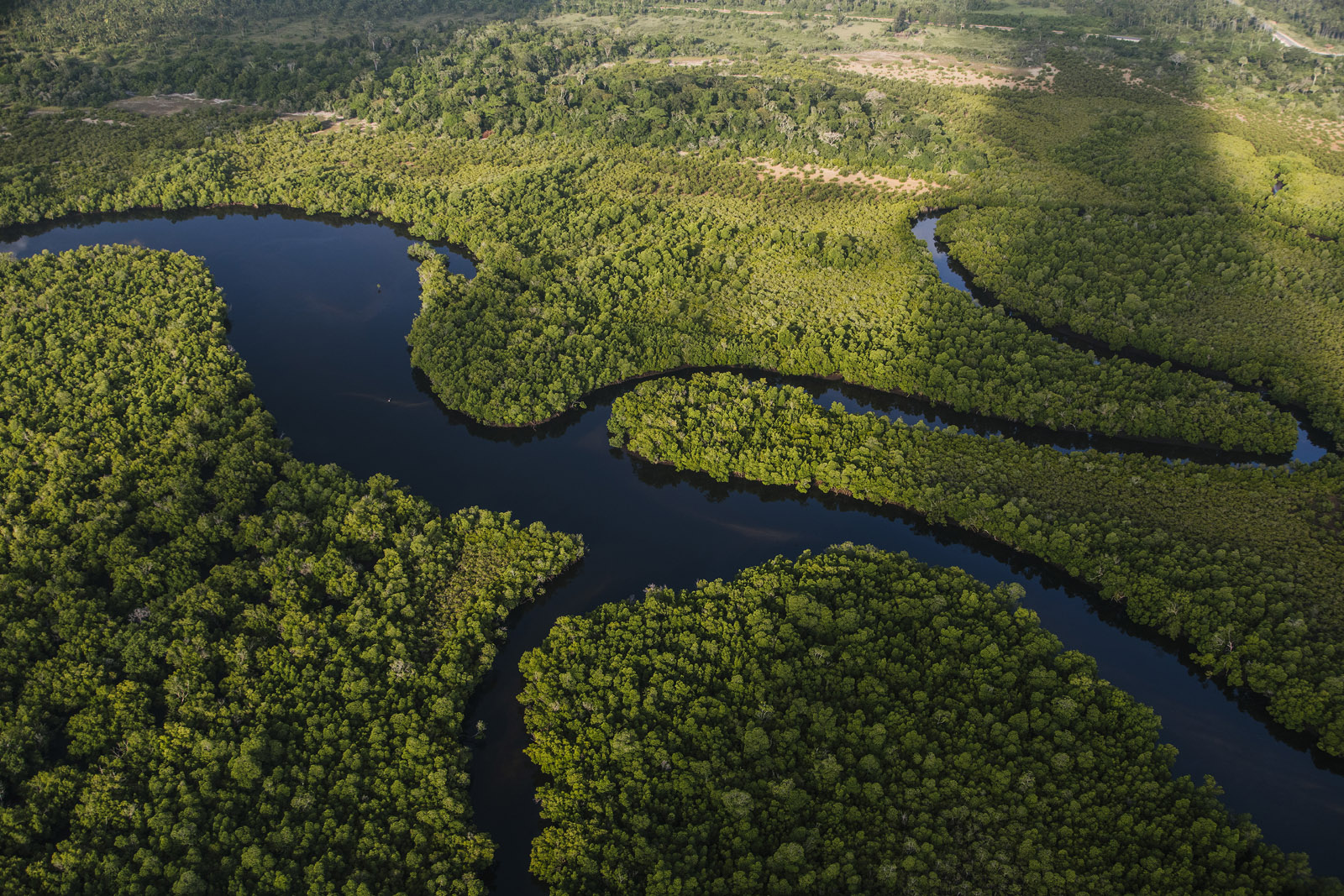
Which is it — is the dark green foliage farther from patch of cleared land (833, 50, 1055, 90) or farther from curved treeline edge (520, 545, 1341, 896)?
patch of cleared land (833, 50, 1055, 90)

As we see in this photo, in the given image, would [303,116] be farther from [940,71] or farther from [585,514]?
[940,71]

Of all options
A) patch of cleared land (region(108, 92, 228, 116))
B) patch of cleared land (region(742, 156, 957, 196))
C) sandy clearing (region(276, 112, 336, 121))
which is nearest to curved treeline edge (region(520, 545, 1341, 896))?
patch of cleared land (region(742, 156, 957, 196))

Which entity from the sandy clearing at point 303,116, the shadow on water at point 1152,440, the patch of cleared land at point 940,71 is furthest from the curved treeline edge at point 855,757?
the patch of cleared land at point 940,71

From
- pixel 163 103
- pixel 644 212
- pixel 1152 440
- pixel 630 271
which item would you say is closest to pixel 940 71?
pixel 644 212

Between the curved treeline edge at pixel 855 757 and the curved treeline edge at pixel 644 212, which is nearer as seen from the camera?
the curved treeline edge at pixel 855 757

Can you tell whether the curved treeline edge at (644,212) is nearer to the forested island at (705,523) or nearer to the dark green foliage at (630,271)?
the dark green foliage at (630,271)

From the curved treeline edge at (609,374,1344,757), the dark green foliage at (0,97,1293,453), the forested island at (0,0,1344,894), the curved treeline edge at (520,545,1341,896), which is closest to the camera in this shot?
the curved treeline edge at (520,545,1341,896)
